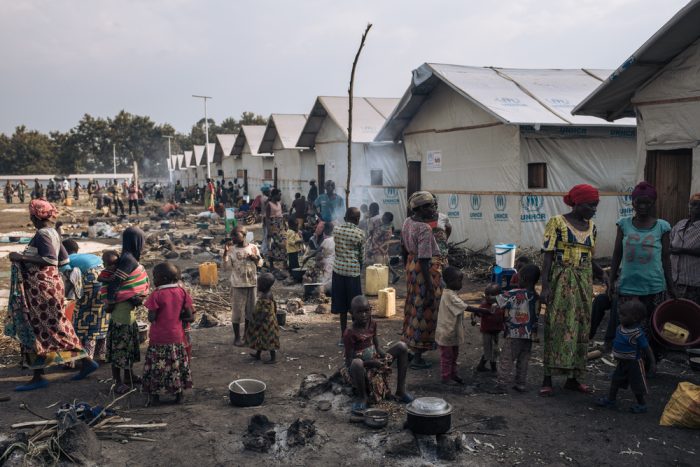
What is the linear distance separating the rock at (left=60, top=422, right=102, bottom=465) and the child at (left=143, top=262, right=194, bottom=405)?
34.1 inches

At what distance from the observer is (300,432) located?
13.6 feet

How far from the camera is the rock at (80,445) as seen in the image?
3.85m

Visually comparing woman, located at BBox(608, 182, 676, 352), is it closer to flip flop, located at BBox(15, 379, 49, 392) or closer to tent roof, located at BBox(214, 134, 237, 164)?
flip flop, located at BBox(15, 379, 49, 392)

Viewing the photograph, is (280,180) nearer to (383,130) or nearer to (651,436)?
(383,130)

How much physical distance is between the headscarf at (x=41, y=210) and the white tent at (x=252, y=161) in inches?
903

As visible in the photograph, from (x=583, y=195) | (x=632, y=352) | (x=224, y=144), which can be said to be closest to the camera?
(x=632, y=352)

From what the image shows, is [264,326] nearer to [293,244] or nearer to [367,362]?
[367,362]

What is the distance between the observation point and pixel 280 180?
2653 cm

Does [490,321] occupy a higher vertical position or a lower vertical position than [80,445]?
higher

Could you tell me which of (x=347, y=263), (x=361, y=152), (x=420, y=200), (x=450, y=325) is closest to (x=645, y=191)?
(x=420, y=200)

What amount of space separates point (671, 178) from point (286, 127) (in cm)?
1968

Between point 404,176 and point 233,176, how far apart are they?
21.8 metres

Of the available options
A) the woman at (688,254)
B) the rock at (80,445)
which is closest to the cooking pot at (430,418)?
the rock at (80,445)

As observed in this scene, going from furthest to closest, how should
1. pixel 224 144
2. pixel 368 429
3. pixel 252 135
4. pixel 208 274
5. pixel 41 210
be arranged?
1. pixel 224 144
2. pixel 252 135
3. pixel 208 274
4. pixel 41 210
5. pixel 368 429
